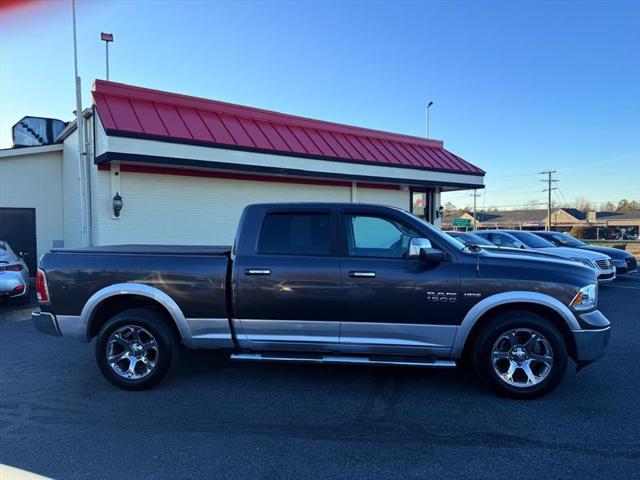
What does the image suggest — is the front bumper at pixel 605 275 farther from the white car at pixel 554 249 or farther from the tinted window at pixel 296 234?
the tinted window at pixel 296 234

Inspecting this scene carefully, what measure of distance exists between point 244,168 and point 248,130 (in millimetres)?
1439

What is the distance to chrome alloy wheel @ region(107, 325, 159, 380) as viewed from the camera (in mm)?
4531

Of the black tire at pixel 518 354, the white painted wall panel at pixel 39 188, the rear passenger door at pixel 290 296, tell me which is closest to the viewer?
the black tire at pixel 518 354

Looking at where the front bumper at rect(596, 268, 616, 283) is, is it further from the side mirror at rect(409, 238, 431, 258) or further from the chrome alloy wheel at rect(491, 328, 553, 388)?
the side mirror at rect(409, 238, 431, 258)

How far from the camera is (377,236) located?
4609 millimetres

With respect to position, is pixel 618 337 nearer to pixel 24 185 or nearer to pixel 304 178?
pixel 304 178

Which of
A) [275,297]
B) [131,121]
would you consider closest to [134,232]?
[131,121]

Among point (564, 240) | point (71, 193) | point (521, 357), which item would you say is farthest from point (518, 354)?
point (71, 193)

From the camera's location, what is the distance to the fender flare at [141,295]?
14.9ft

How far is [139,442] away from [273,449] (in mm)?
1115

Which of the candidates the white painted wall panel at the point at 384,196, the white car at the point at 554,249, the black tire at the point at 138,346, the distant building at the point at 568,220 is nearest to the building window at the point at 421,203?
the white painted wall panel at the point at 384,196

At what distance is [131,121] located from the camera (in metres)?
9.59

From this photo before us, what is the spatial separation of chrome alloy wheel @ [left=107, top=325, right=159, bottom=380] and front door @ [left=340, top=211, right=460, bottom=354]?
2.11 meters

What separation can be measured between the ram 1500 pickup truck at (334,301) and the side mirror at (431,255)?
0.02 m
